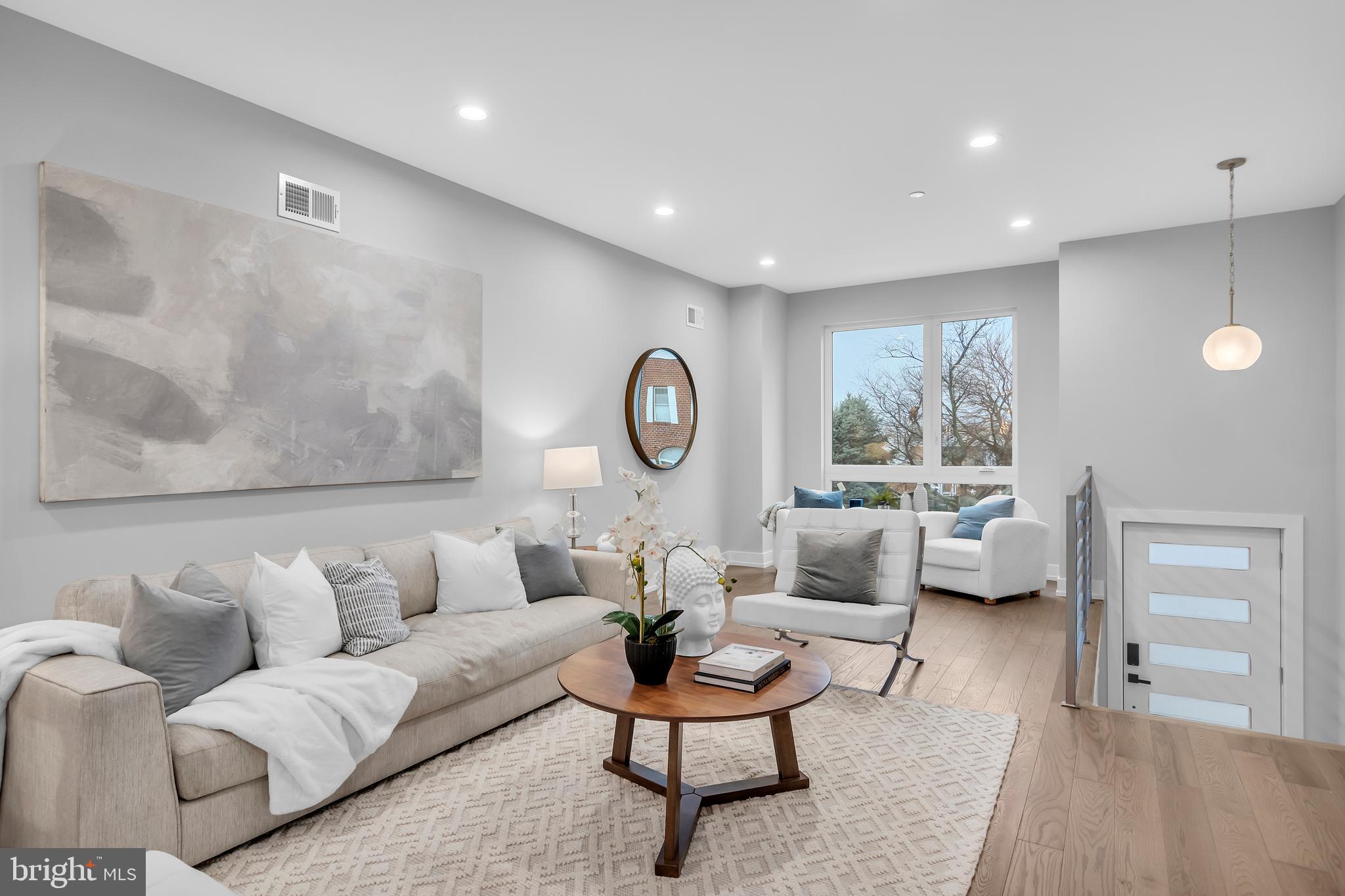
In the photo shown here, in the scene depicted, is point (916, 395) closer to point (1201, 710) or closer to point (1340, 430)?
point (1340, 430)

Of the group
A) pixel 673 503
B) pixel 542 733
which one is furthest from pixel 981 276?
Answer: pixel 542 733

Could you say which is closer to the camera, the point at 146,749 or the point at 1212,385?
the point at 146,749

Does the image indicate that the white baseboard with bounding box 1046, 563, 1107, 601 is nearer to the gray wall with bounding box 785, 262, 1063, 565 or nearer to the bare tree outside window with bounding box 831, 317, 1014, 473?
the gray wall with bounding box 785, 262, 1063, 565

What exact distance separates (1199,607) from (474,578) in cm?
470

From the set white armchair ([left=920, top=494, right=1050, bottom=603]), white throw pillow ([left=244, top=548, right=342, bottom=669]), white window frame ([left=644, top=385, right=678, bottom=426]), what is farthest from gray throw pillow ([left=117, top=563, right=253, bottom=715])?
white armchair ([left=920, top=494, right=1050, bottom=603])

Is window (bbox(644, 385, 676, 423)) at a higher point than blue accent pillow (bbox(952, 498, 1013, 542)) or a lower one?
higher

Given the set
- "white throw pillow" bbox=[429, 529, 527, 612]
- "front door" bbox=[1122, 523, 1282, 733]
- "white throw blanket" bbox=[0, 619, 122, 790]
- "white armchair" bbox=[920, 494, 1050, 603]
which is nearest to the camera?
"white throw blanket" bbox=[0, 619, 122, 790]

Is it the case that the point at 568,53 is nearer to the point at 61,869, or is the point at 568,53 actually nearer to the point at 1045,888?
the point at 61,869

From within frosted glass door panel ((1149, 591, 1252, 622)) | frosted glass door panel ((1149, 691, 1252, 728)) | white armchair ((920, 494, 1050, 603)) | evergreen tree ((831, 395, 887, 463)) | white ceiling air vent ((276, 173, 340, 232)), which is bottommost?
frosted glass door panel ((1149, 691, 1252, 728))

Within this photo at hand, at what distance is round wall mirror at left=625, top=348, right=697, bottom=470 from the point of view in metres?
5.45

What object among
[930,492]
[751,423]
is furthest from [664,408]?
[930,492]

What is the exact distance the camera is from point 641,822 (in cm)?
228

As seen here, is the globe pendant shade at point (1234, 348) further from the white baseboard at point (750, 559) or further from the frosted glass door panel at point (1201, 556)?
the white baseboard at point (750, 559)

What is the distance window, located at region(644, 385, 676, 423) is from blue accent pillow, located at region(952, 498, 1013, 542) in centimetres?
243
